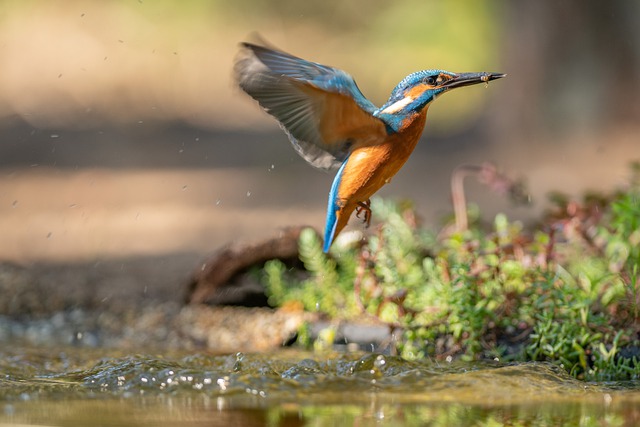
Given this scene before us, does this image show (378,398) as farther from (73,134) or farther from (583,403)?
(73,134)

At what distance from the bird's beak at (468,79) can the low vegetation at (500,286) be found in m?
0.93

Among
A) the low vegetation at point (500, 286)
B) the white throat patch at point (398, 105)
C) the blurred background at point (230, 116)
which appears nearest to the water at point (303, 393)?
the low vegetation at point (500, 286)

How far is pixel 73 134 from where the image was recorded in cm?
1290

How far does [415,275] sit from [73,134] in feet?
28.5

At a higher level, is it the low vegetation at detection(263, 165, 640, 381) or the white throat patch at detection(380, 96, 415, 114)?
the white throat patch at detection(380, 96, 415, 114)

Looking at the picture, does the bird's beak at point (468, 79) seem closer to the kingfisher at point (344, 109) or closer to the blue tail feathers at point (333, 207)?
the kingfisher at point (344, 109)

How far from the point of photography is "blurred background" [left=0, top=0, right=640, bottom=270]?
865 centimetres

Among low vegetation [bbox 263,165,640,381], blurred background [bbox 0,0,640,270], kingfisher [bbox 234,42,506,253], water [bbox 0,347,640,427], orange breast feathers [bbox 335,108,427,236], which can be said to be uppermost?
blurred background [bbox 0,0,640,270]

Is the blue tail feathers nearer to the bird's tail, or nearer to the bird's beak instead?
the bird's tail

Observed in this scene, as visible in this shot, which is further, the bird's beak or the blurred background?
the blurred background

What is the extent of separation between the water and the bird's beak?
1002mm

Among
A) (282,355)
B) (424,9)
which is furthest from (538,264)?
(424,9)

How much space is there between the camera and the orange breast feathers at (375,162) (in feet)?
12.1

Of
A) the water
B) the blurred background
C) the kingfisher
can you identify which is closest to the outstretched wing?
the kingfisher
